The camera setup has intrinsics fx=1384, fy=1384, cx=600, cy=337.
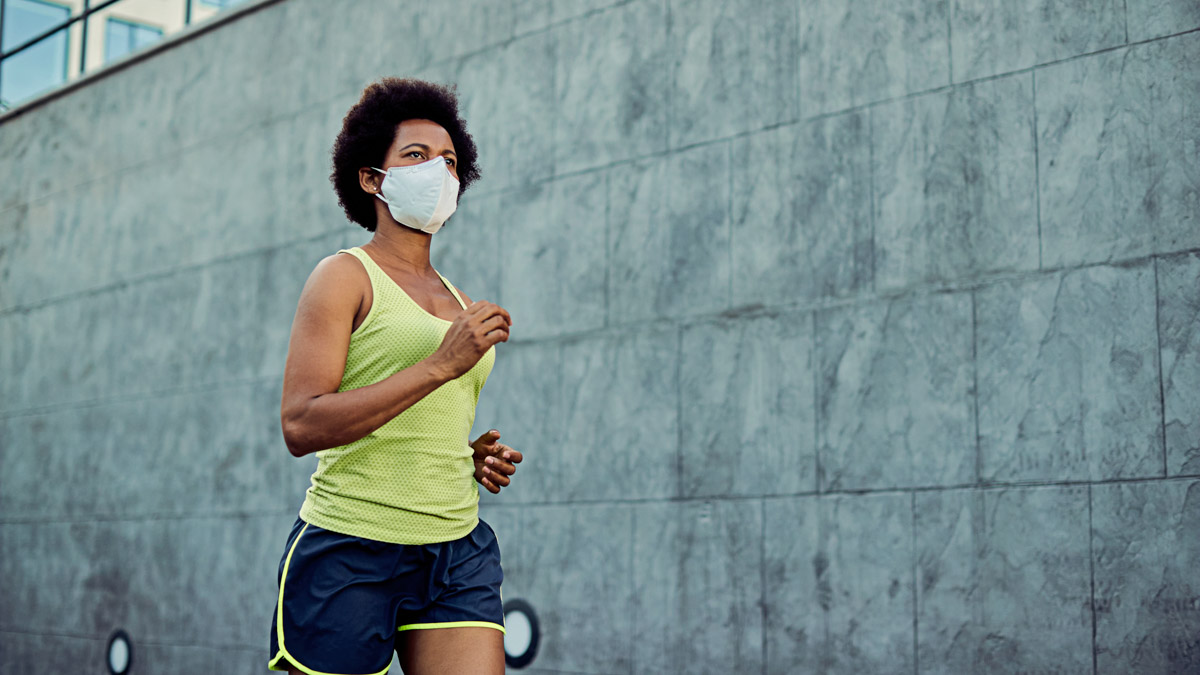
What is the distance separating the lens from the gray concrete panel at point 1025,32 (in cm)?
474

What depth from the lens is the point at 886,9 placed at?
5.34 metres

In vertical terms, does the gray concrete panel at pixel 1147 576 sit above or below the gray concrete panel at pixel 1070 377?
below

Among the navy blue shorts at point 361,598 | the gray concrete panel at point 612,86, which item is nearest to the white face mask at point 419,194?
the navy blue shorts at point 361,598

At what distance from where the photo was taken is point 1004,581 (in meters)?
4.72

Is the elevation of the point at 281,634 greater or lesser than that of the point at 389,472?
lesser

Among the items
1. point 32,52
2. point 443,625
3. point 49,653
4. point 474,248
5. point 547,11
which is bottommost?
point 49,653

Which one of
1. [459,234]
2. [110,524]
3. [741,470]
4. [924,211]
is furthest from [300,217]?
[924,211]

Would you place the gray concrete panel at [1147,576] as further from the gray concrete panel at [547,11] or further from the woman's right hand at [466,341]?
the gray concrete panel at [547,11]

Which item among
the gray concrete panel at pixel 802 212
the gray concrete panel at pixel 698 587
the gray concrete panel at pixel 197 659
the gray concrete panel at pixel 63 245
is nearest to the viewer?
the gray concrete panel at pixel 802 212

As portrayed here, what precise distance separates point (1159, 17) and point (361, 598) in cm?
334

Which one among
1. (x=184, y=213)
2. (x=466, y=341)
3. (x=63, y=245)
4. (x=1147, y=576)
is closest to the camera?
(x=466, y=341)

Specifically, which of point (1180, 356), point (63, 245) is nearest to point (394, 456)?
point (1180, 356)

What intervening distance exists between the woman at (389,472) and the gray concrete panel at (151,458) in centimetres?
468

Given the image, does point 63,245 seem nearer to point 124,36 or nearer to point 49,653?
point 124,36
